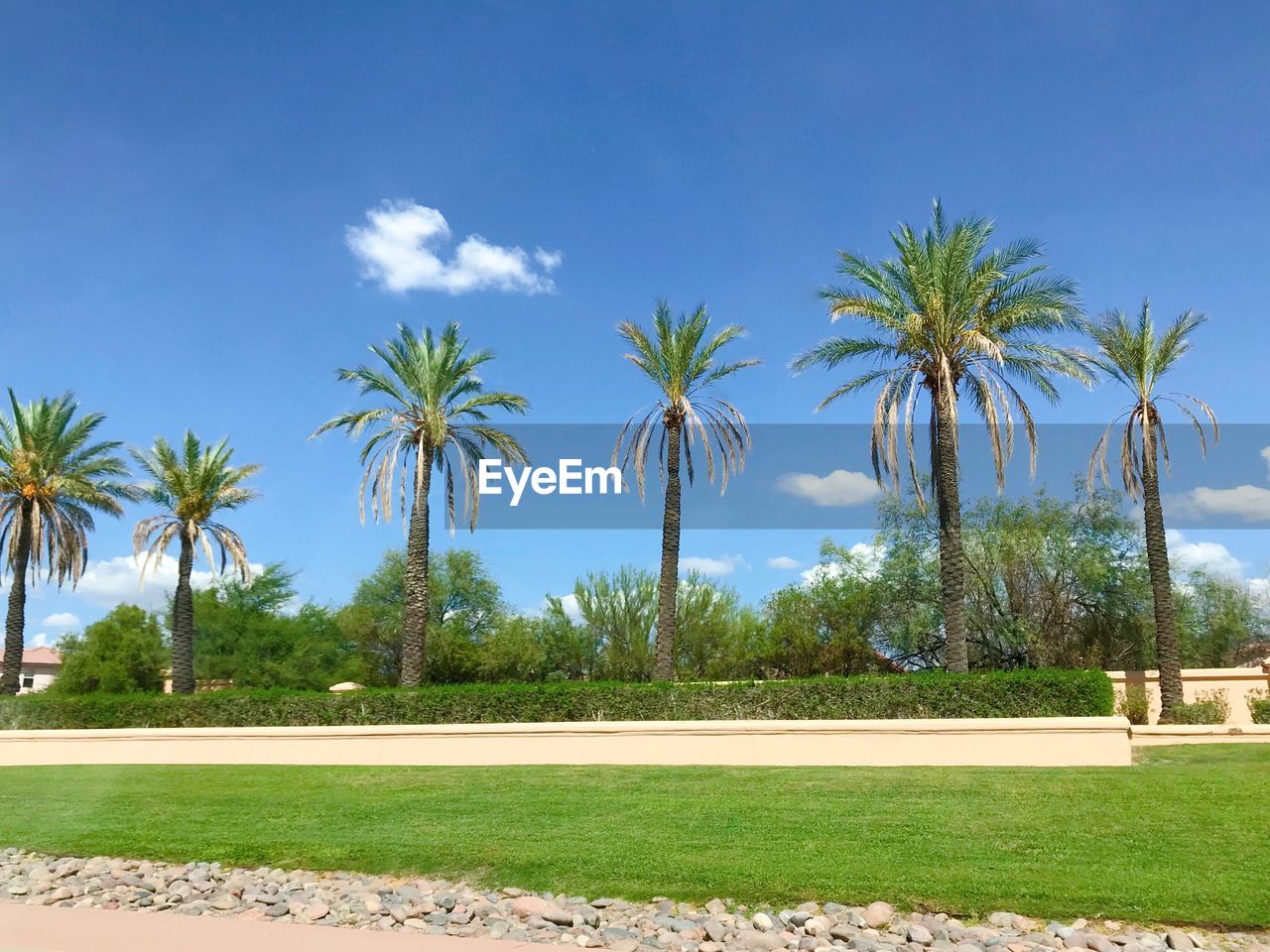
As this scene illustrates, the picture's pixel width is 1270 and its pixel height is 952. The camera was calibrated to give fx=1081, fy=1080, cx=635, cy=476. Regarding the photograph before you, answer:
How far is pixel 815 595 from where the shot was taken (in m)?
37.7

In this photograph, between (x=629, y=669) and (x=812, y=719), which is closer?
(x=812, y=719)

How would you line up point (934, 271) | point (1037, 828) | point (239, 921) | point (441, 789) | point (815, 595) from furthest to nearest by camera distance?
point (815, 595)
point (934, 271)
point (441, 789)
point (1037, 828)
point (239, 921)

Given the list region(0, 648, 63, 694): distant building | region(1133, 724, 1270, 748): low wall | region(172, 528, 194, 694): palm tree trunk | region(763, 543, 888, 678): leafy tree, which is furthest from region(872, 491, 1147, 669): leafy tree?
region(0, 648, 63, 694): distant building

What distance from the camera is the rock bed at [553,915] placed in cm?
829

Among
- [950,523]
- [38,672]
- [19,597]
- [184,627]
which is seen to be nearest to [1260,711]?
[950,523]

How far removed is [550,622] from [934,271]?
84.7 feet

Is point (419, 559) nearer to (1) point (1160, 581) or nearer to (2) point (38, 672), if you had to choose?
(1) point (1160, 581)

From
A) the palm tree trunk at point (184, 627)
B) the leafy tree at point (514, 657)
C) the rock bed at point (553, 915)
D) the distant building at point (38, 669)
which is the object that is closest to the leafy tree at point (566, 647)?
the leafy tree at point (514, 657)

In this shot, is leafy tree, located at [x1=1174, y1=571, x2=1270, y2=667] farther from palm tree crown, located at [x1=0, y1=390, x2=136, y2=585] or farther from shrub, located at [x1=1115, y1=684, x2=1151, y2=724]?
palm tree crown, located at [x1=0, y1=390, x2=136, y2=585]

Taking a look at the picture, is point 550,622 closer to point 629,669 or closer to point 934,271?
point 629,669

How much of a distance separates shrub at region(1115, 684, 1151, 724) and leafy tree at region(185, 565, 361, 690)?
29.1m

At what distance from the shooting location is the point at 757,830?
12.1 metres

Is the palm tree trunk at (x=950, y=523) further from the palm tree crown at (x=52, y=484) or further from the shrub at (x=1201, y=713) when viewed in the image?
the palm tree crown at (x=52, y=484)

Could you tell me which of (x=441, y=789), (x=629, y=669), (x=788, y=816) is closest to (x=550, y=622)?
(x=629, y=669)
